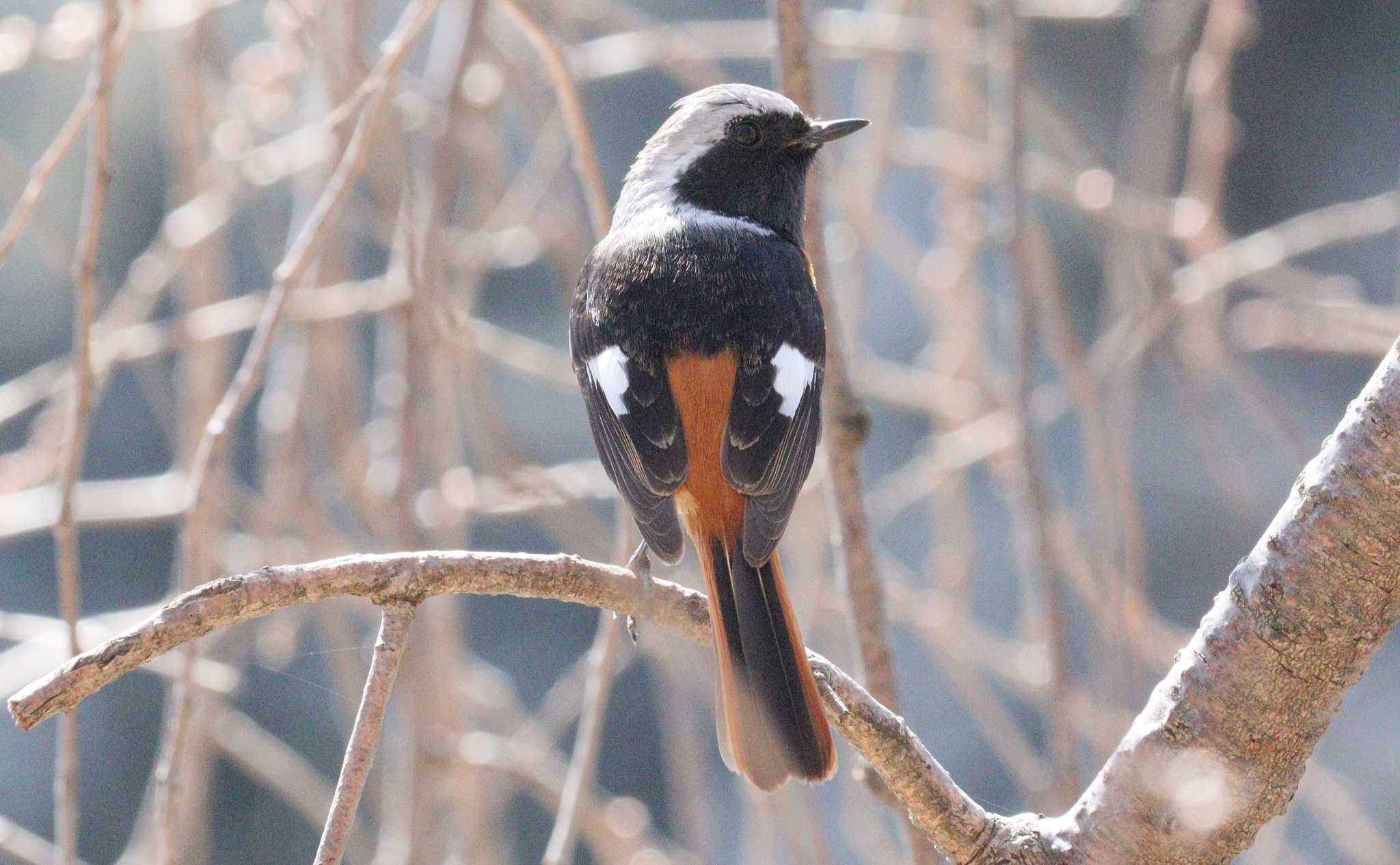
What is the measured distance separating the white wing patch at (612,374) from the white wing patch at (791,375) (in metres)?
0.25

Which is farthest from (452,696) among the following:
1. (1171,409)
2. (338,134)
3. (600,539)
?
(1171,409)

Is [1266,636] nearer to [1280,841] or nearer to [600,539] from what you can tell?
[1280,841]

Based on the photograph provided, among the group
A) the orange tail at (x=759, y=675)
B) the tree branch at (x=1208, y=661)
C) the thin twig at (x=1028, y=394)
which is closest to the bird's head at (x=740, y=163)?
the thin twig at (x=1028, y=394)

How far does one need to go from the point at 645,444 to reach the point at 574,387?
980 mm

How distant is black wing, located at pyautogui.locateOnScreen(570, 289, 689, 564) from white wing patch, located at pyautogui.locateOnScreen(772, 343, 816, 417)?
0.18 metres

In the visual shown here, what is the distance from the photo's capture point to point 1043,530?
8.09 ft

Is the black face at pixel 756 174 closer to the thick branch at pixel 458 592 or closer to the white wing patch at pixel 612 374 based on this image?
the white wing patch at pixel 612 374

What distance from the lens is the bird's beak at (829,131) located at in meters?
2.76

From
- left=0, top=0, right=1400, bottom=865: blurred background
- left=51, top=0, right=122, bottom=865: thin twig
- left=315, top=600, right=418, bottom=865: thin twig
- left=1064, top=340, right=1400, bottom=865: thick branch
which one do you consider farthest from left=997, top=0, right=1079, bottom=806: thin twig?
left=51, top=0, right=122, bottom=865: thin twig

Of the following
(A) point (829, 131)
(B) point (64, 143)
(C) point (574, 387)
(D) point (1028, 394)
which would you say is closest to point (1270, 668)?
(D) point (1028, 394)

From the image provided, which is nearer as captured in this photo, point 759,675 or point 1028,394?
point 759,675

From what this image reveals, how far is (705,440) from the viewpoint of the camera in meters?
2.38

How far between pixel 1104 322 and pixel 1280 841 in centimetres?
281

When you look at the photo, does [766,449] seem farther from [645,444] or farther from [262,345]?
[262,345]
